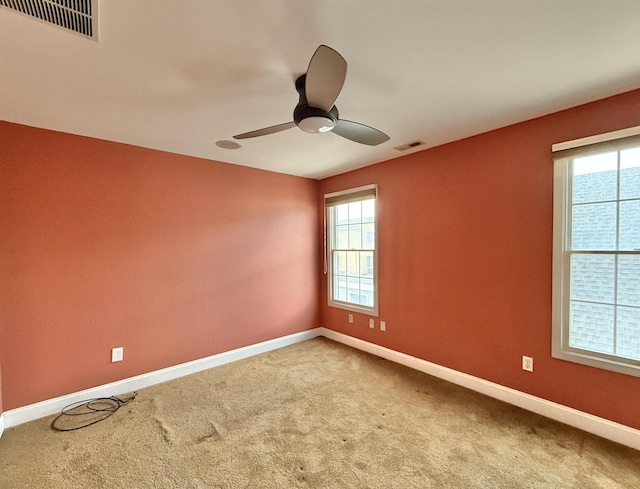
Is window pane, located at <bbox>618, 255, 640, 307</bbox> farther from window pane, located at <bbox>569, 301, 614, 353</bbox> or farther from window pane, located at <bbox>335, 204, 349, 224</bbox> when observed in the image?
window pane, located at <bbox>335, 204, 349, 224</bbox>

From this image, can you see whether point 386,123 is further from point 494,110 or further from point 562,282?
point 562,282

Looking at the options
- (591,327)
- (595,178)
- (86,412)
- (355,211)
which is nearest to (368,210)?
(355,211)

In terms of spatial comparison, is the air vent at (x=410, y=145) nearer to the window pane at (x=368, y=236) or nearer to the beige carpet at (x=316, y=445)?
the window pane at (x=368, y=236)

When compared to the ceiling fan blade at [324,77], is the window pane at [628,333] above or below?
below

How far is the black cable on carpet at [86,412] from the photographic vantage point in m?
2.21

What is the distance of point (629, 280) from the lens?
6.41 ft

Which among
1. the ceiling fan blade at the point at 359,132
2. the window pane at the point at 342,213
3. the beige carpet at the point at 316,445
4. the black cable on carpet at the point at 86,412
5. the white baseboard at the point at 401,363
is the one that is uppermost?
the ceiling fan blade at the point at 359,132

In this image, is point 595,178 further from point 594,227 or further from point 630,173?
point 594,227

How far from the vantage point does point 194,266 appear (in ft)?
10.4

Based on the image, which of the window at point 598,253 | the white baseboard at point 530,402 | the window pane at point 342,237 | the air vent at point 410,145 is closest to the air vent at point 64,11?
the air vent at point 410,145

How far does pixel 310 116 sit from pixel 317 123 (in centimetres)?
8

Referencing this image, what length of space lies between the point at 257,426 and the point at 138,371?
147cm

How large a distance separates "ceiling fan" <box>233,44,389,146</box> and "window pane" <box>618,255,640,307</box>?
1.88 meters

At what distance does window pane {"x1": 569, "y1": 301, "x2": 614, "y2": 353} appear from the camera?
2.03 meters
